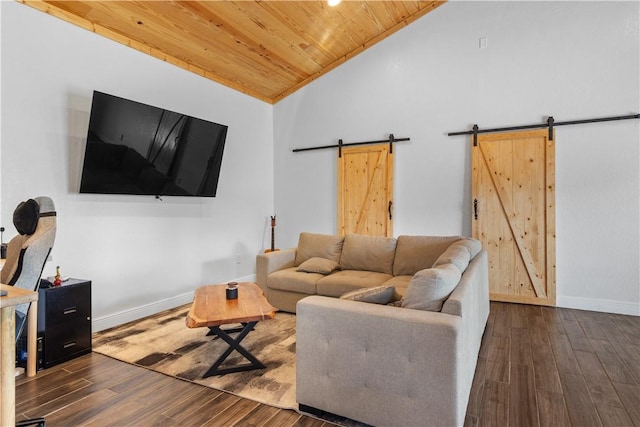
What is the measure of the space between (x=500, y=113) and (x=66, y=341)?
16.4ft

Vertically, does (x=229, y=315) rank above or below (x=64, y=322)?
above

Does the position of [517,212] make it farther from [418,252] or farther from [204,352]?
[204,352]

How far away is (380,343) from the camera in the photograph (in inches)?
68.9

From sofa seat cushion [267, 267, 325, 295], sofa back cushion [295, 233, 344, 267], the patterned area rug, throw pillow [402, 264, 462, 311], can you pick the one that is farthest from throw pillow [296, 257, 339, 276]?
throw pillow [402, 264, 462, 311]

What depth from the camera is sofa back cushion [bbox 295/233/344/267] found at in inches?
163

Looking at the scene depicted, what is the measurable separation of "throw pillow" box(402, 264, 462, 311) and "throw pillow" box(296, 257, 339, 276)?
1.91 meters

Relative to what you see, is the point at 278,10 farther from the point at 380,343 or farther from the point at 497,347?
the point at 497,347

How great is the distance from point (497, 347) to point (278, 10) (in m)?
3.95

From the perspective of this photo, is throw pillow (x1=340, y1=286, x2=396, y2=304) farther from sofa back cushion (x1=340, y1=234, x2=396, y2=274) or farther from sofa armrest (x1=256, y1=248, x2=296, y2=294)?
sofa armrest (x1=256, y1=248, x2=296, y2=294)

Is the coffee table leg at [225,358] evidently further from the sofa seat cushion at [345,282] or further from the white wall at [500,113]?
the white wall at [500,113]

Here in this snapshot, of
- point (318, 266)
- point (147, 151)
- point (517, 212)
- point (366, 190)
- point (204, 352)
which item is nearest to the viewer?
point (204, 352)

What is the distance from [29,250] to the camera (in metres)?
1.60

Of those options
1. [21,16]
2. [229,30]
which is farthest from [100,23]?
[229,30]

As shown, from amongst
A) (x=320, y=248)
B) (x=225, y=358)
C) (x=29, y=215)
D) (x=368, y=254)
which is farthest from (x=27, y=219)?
(x=368, y=254)
